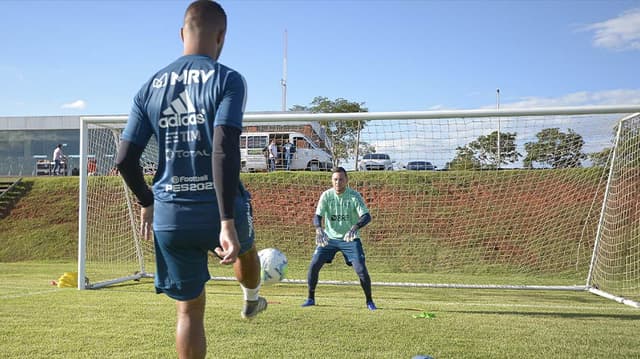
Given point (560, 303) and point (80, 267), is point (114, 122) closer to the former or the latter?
point (80, 267)

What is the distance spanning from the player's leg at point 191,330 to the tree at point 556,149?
30.2 ft

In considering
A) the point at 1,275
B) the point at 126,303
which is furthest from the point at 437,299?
the point at 1,275

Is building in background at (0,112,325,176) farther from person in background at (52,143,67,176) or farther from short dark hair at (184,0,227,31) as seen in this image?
short dark hair at (184,0,227,31)

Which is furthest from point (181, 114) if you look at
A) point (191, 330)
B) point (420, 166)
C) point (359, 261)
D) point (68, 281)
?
point (420, 166)

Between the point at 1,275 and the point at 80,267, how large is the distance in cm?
443

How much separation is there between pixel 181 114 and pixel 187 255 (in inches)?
29.9

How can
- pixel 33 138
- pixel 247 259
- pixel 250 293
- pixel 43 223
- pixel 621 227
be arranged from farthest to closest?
1. pixel 33 138
2. pixel 43 223
3. pixel 621 227
4. pixel 250 293
5. pixel 247 259

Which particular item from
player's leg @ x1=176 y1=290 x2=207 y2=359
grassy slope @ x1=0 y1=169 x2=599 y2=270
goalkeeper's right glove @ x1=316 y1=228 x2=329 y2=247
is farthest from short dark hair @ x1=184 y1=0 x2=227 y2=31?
grassy slope @ x1=0 y1=169 x2=599 y2=270

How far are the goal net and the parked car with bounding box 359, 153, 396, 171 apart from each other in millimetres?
31

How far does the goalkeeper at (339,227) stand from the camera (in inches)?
324

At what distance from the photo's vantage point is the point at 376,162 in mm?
12555

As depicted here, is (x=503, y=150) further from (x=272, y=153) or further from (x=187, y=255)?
(x=187, y=255)

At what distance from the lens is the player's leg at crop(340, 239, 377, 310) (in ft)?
26.2

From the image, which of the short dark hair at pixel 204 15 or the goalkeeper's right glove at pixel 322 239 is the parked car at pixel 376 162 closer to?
the goalkeeper's right glove at pixel 322 239
